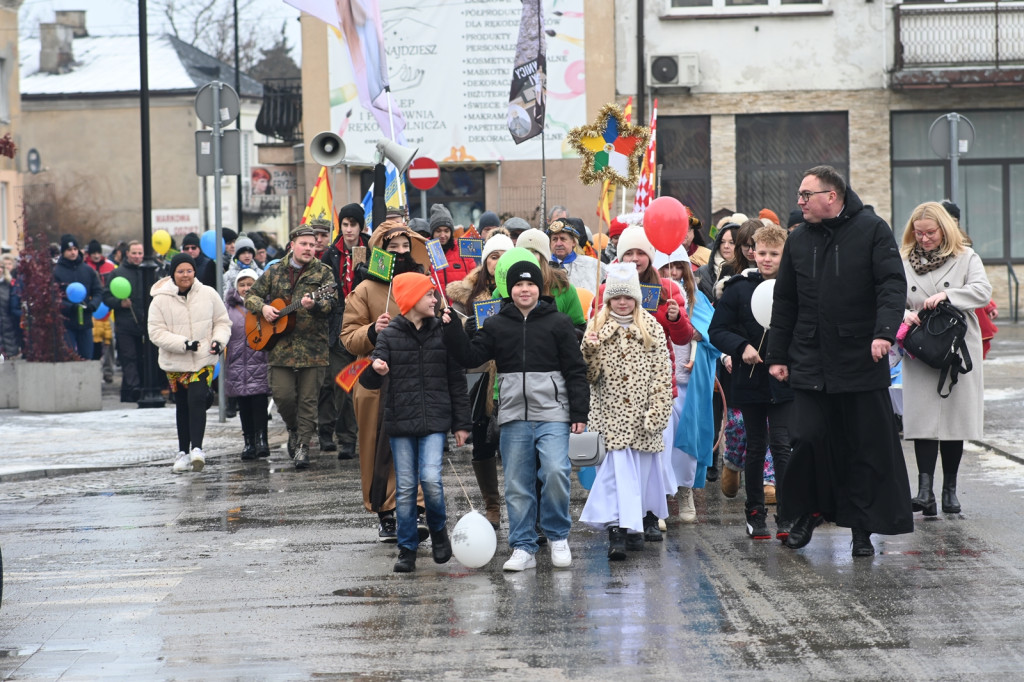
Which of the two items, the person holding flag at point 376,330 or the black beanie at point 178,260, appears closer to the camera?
the person holding flag at point 376,330

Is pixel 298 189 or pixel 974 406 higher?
pixel 298 189

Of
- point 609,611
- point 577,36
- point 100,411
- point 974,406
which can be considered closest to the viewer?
point 609,611

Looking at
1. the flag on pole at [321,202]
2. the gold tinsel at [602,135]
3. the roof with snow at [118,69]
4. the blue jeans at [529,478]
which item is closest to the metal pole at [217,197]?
the flag on pole at [321,202]

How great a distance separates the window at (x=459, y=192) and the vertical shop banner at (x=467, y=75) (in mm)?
476

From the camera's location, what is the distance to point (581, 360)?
807 centimetres

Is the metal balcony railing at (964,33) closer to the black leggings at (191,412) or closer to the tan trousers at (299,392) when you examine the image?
the tan trousers at (299,392)

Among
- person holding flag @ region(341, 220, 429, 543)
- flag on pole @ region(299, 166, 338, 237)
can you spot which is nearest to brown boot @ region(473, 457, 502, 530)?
person holding flag @ region(341, 220, 429, 543)

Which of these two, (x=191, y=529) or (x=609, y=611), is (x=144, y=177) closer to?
(x=191, y=529)

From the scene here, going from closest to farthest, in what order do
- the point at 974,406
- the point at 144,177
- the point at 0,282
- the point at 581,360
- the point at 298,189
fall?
the point at 581,360 < the point at 974,406 < the point at 144,177 < the point at 0,282 < the point at 298,189

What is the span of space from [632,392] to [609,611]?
178 centimetres

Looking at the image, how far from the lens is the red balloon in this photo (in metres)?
9.72

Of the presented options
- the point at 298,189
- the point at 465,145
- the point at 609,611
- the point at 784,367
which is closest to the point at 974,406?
the point at 784,367

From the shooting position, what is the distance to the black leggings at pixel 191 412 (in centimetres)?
1255

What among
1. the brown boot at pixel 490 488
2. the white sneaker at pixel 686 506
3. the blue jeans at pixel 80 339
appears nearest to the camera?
the brown boot at pixel 490 488
